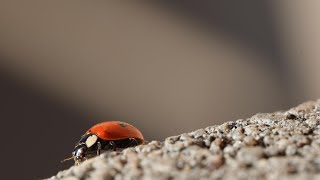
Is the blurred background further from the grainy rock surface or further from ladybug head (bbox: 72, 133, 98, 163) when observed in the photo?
the grainy rock surface

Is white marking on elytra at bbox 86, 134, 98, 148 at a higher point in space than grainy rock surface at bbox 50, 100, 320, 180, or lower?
lower

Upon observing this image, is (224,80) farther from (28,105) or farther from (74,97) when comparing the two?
(28,105)

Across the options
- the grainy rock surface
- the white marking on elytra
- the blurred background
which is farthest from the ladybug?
the blurred background

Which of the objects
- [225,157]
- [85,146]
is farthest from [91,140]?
[225,157]

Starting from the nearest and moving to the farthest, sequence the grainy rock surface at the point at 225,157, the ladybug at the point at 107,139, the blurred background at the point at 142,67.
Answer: the grainy rock surface at the point at 225,157, the ladybug at the point at 107,139, the blurred background at the point at 142,67

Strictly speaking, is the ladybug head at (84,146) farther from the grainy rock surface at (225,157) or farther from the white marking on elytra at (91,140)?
the grainy rock surface at (225,157)

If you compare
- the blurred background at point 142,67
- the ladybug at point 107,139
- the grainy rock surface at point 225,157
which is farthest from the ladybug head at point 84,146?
the blurred background at point 142,67

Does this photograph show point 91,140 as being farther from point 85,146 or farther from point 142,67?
point 142,67
